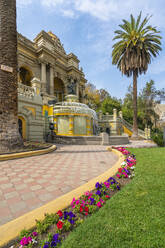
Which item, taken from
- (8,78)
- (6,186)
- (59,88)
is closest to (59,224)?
(6,186)

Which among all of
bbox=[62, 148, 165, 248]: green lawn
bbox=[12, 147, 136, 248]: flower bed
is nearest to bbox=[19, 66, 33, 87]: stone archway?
bbox=[12, 147, 136, 248]: flower bed

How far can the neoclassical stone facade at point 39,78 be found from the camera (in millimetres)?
10719

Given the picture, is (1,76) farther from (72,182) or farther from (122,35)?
(122,35)

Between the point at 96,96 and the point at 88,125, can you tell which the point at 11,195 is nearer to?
the point at 88,125

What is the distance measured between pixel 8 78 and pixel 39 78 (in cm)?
2152

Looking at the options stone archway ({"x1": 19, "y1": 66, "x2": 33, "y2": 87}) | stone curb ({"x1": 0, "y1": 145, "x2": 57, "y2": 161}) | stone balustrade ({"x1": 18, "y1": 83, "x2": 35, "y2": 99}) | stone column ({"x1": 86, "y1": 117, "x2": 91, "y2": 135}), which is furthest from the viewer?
stone archway ({"x1": 19, "y1": 66, "x2": 33, "y2": 87})

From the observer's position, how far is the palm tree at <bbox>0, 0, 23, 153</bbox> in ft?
21.6

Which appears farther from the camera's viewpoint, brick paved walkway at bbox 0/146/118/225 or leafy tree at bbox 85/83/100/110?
leafy tree at bbox 85/83/100/110

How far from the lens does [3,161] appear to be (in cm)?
562

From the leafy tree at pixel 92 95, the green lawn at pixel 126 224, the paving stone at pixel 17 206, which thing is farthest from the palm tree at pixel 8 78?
the leafy tree at pixel 92 95

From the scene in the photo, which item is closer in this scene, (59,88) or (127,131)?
(127,131)

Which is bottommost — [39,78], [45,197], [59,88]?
[45,197]

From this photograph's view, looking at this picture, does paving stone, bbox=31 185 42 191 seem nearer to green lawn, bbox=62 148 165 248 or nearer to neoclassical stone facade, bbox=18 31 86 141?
green lawn, bbox=62 148 165 248

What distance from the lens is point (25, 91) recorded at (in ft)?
36.5
